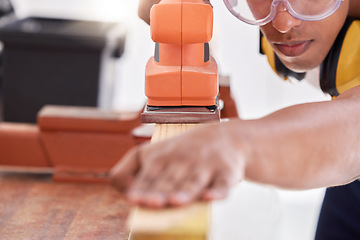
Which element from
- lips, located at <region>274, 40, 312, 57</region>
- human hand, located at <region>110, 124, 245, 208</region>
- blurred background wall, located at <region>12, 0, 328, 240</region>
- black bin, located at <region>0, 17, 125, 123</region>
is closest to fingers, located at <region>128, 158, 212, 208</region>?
human hand, located at <region>110, 124, 245, 208</region>

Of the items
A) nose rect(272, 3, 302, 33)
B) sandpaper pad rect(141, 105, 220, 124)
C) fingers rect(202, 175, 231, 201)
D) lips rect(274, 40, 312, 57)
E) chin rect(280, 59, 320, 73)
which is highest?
nose rect(272, 3, 302, 33)

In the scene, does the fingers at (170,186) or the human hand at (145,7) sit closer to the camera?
the fingers at (170,186)

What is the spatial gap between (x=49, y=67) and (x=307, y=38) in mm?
982

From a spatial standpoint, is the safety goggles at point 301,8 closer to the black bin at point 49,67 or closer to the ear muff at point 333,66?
the ear muff at point 333,66

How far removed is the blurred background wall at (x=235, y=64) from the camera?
2.82 metres

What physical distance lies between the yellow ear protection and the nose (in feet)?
0.50

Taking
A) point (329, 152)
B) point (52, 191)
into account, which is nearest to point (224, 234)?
point (52, 191)

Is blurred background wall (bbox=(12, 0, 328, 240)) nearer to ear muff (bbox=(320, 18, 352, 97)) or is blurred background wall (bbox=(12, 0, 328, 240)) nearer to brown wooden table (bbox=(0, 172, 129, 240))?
brown wooden table (bbox=(0, 172, 129, 240))

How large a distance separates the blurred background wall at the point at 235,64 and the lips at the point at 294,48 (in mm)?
1753

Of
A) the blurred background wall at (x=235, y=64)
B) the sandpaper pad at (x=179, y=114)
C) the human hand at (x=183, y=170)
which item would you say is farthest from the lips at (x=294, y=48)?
the blurred background wall at (x=235, y=64)

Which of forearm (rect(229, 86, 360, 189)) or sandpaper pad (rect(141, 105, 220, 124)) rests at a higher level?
forearm (rect(229, 86, 360, 189))

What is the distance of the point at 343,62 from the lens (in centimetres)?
102

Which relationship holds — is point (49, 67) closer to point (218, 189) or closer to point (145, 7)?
point (145, 7)

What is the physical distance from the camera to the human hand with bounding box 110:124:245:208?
49 cm
